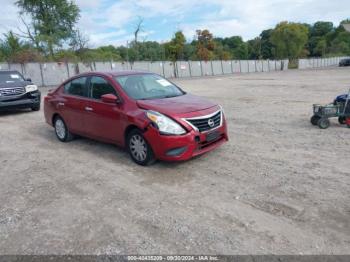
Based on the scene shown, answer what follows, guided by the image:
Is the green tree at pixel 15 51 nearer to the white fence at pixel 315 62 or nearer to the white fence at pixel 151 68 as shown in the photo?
the white fence at pixel 151 68

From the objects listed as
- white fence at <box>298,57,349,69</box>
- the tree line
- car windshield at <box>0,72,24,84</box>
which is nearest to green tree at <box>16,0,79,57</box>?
the tree line

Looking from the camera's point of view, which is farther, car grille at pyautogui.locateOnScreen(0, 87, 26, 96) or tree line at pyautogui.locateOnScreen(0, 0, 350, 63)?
tree line at pyautogui.locateOnScreen(0, 0, 350, 63)

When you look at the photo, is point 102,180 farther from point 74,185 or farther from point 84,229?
point 84,229

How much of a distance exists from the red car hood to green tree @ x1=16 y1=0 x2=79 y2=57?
140ft

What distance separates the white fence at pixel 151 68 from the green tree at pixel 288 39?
11091 mm

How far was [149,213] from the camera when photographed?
366 centimetres

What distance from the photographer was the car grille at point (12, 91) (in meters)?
10.6

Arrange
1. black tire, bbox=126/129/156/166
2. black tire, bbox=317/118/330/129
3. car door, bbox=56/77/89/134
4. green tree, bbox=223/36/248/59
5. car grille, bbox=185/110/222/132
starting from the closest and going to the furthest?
car grille, bbox=185/110/222/132 → black tire, bbox=126/129/156/166 → car door, bbox=56/77/89/134 → black tire, bbox=317/118/330/129 → green tree, bbox=223/36/248/59

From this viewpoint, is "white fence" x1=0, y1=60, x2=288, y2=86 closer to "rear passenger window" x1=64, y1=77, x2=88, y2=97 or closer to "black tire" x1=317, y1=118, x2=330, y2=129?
"rear passenger window" x1=64, y1=77, x2=88, y2=97

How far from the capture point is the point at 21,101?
11.1m

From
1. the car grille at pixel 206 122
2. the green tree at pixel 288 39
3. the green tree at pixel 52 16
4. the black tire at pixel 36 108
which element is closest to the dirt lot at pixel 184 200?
the car grille at pixel 206 122

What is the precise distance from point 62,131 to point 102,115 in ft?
5.86

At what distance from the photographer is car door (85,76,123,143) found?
5414 millimetres

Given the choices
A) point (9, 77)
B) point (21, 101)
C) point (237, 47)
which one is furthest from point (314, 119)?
point (237, 47)
